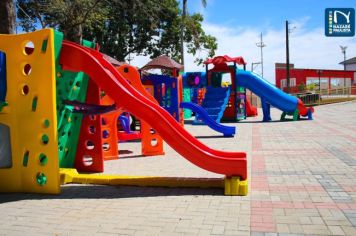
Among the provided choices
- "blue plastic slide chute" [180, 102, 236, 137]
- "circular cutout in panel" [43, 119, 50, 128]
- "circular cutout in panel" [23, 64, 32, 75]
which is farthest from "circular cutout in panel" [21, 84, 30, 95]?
"blue plastic slide chute" [180, 102, 236, 137]

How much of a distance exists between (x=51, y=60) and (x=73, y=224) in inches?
101

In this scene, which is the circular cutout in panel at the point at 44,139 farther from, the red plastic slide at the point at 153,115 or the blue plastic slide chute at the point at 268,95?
the blue plastic slide chute at the point at 268,95

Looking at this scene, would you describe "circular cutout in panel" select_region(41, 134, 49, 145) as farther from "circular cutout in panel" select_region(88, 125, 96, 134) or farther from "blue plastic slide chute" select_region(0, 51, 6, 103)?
"circular cutout in panel" select_region(88, 125, 96, 134)

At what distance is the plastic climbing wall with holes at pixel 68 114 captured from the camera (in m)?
7.07

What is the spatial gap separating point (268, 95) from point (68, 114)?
15351 mm

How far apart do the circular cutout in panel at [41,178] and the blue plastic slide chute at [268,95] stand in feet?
53.5

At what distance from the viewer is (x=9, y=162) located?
20.4ft

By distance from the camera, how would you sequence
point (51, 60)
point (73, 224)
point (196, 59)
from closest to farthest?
point (73, 224)
point (51, 60)
point (196, 59)

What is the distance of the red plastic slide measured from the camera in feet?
19.3

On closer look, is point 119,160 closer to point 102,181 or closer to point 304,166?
point 102,181

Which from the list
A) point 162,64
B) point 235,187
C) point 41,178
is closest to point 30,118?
point 41,178

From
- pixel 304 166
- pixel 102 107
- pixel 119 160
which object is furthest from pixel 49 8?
pixel 304 166

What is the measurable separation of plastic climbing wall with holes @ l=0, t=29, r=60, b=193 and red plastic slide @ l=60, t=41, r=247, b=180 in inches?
17.3

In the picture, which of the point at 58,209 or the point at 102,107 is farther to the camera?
the point at 102,107
